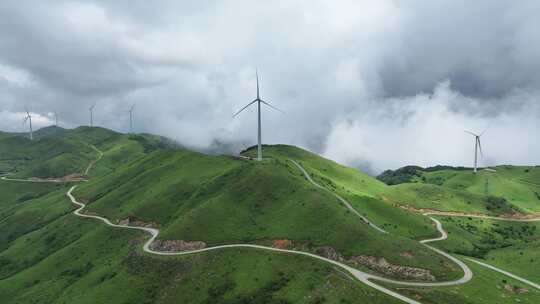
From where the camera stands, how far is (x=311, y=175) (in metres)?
195

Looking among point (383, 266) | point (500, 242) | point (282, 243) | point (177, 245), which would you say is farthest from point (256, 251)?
point (500, 242)

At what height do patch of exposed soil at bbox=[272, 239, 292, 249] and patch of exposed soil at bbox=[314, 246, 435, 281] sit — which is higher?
patch of exposed soil at bbox=[272, 239, 292, 249]

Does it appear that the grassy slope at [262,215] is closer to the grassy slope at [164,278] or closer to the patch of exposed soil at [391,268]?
the patch of exposed soil at [391,268]

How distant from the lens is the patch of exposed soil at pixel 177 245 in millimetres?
132512

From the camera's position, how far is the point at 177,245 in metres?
135

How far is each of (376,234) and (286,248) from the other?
88.3 feet

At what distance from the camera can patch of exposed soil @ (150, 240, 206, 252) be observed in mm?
132512

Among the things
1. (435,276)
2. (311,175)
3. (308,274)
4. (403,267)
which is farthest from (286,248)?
(311,175)

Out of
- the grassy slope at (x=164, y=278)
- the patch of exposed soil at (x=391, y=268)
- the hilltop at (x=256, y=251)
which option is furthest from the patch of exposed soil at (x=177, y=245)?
the patch of exposed soil at (x=391, y=268)

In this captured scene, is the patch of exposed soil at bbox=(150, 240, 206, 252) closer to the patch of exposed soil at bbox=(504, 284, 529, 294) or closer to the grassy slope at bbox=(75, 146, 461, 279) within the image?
the grassy slope at bbox=(75, 146, 461, 279)

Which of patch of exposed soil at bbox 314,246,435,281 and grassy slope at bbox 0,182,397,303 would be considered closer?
grassy slope at bbox 0,182,397,303

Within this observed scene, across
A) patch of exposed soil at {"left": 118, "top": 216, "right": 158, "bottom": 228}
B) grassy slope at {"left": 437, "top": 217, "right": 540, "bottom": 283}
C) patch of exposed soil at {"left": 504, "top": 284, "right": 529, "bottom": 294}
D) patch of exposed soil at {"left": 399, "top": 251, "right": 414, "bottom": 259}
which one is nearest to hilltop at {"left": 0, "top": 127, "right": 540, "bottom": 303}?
patch of exposed soil at {"left": 399, "top": 251, "right": 414, "bottom": 259}

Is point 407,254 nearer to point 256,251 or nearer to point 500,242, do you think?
point 256,251

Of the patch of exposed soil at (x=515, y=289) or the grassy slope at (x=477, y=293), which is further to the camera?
the patch of exposed soil at (x=515, y=289)
